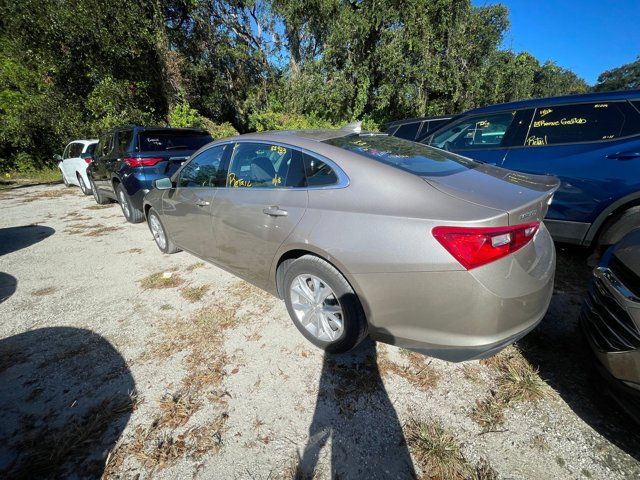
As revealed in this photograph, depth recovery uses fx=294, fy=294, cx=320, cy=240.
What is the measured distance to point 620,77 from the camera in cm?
5953

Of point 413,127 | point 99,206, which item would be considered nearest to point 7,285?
point 99,206

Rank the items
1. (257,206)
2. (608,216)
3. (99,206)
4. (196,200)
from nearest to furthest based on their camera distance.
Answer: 1. (257,206)
2. (608,216)
3. (196,200)
4. (99,206)

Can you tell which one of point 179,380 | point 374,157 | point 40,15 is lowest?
point 179,380

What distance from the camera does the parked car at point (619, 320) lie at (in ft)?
4.47

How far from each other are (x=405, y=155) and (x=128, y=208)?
525 centimetres

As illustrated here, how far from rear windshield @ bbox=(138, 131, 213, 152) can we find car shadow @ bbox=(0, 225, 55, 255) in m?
2.55

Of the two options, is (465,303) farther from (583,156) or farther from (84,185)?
(84,185)

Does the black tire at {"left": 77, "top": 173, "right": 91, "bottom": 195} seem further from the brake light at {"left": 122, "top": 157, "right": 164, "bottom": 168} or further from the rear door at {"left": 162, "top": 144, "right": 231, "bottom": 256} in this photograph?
the rear door at {"left": 162, "top": 144, "right": 231, "bottom": 256}

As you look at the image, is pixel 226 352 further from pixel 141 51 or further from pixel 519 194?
pixel 141 51

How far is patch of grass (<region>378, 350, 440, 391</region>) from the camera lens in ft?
6.44

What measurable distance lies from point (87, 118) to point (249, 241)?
45.0 ft

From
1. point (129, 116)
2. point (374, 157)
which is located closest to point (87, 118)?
point (129, 116)

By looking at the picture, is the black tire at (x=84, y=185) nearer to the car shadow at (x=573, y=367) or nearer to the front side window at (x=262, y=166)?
the front side window at (x=262, y=166)

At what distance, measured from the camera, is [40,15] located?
31.8 ft
